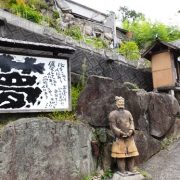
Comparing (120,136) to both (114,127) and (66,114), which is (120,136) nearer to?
(114,127)

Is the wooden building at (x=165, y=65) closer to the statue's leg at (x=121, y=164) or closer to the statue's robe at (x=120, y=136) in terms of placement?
the statue's robe at (x=120, y=136)

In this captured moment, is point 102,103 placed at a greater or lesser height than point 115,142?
greater

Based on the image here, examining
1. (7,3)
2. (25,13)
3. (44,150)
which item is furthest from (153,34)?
(44,150)

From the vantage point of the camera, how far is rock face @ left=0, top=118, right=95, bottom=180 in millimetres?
7156

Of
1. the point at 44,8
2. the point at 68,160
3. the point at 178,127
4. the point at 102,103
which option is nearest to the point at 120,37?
the point at 44,8

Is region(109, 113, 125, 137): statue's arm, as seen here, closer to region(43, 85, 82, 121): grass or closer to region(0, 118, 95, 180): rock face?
region(0, 118, 95, 180): rock face

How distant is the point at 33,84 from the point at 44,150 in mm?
1919

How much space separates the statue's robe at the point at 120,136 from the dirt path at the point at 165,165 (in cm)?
136

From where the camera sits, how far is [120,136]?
27.0ft

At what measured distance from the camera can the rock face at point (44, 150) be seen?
7156 millimetres

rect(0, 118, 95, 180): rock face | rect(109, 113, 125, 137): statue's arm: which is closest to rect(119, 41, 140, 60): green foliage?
rect(109, 113, 125, 137): statue's arm

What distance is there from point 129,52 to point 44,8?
25.8 feet

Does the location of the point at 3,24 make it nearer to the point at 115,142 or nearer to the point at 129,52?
the point at 115,142

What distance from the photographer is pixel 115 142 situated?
27.5 feet
